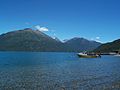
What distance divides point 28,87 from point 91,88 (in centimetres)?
1133

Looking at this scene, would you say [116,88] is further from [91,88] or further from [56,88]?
[56,88]

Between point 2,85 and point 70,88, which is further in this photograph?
point 2,85

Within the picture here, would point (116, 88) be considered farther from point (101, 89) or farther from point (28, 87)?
point (28, 87)

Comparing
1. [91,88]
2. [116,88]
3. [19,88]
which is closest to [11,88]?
[19,88]

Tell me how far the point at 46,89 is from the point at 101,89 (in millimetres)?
9592

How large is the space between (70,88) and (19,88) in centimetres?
904

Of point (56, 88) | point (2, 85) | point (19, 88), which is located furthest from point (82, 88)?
point (2, 85)

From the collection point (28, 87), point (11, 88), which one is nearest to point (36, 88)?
point (28, 87)

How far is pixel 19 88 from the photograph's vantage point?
4078 cm

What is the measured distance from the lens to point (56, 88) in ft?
134

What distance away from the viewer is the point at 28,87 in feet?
137

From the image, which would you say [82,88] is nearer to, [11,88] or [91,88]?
[91,88]

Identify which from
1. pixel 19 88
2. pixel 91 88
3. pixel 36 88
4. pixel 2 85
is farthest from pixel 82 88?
pixel 2 85

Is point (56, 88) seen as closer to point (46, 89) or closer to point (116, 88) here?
point (46, 89)
